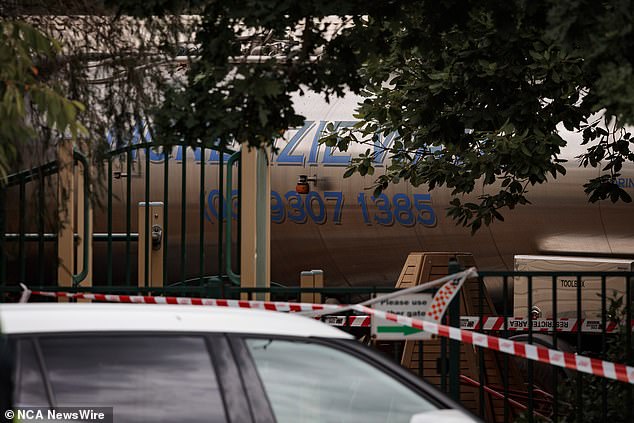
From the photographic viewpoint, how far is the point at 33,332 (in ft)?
11.0

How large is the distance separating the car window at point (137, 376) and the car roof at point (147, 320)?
0.16ft

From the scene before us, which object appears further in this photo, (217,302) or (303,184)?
(303,184)

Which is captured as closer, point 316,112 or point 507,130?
point 507,130

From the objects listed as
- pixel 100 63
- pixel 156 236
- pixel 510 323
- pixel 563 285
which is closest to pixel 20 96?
pixel 100 63

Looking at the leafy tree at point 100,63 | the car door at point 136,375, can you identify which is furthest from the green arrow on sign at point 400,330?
the car door at point 136,375

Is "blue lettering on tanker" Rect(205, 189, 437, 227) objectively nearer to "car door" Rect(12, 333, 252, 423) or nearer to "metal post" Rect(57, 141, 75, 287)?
"metal post" Rect(57, 141, 75, 287)

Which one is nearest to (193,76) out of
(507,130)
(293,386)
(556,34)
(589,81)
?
(556,34)

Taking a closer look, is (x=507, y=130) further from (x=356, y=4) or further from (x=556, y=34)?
(x=556, y=34)

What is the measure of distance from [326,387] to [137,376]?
695 mm

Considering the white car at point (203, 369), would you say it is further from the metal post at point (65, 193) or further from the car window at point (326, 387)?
the metal post at point (65, 193)

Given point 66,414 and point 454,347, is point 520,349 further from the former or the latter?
point 66,414

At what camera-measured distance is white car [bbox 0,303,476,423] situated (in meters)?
3.37

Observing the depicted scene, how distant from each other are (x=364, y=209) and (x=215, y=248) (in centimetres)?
172

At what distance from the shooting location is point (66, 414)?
336 centimetres
